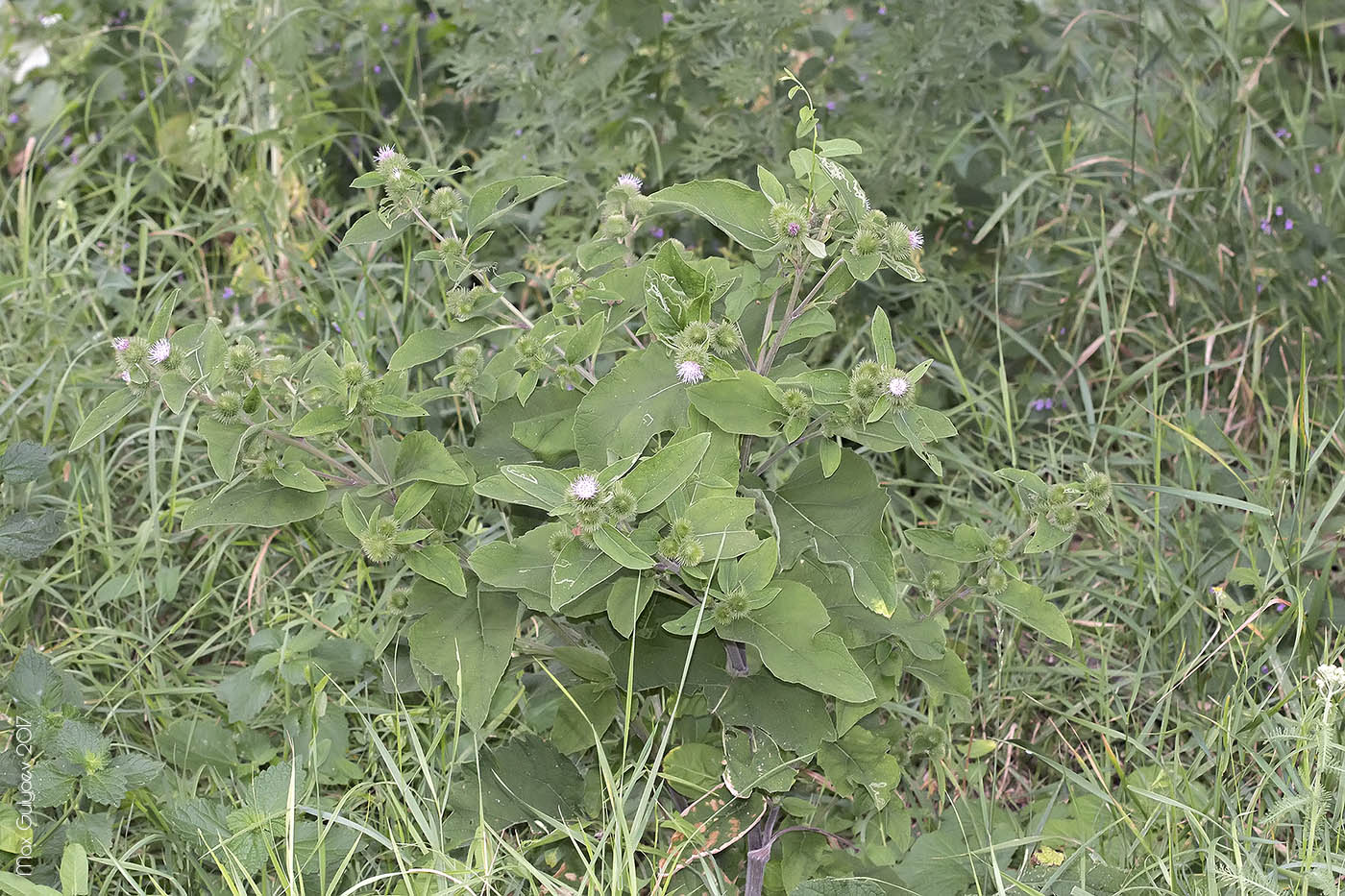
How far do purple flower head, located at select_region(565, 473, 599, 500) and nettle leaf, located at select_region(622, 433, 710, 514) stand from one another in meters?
0.06

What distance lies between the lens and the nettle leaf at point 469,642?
69.5 inches

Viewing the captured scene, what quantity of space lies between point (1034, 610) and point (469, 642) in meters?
0.85

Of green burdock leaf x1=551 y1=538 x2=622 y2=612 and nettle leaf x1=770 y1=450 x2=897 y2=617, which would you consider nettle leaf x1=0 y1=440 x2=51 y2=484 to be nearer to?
green burdock leaf x1=551 y1=538 x2=622 y2=612

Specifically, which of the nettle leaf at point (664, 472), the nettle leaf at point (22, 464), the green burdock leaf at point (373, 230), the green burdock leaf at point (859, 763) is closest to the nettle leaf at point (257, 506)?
the green burdock leaf at point (373, 230)

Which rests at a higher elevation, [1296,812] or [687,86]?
[687,86]

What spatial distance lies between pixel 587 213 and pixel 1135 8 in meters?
1.55

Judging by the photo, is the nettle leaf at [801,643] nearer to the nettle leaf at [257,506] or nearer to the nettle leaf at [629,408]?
the nettle leaf at [629,408]

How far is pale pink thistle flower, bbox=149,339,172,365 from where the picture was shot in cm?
178

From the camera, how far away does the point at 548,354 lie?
1918 mm

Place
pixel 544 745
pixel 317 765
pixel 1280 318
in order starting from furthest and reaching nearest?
pixel 1280 318
pixel 317 765
pixel 544 745

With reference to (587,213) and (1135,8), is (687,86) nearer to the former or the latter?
(587,213)

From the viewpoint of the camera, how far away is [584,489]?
5.18 feet

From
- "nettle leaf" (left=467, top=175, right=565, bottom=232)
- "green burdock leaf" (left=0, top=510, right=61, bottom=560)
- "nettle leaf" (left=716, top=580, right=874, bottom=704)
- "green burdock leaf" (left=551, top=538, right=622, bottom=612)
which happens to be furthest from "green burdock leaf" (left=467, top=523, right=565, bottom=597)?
"green burdock leaf" (left=0, top=510, right=61, bottom=560)

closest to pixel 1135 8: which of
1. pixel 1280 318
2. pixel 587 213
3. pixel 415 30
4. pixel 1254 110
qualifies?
pixel 1254 110
